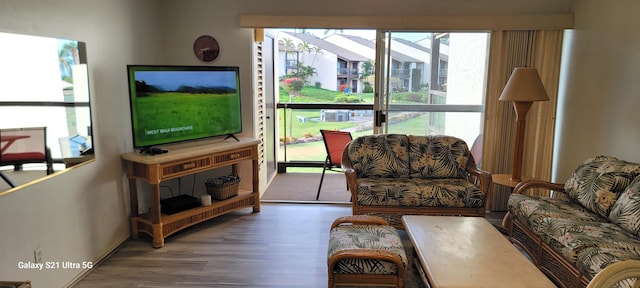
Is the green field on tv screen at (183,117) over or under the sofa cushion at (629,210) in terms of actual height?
over

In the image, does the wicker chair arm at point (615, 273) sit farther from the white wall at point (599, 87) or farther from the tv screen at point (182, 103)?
the tv screen at point (182, 103)

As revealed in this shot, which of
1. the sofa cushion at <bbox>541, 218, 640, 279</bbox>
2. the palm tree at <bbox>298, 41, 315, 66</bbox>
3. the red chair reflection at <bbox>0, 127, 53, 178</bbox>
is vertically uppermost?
the palm tree at <bbox>298, 41, 315, 66</bbox>

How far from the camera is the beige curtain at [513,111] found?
3982 mm

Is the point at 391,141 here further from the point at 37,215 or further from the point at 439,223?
the point at 37,215

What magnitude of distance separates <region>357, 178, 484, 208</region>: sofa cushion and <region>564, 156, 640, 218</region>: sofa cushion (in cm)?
72

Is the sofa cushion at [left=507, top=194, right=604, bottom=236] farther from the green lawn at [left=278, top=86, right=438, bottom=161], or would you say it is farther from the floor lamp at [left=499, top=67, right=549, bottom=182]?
the green lawn at [left=278, top=86, right=438, bottom=161]

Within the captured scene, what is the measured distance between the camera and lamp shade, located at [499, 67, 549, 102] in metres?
3.50

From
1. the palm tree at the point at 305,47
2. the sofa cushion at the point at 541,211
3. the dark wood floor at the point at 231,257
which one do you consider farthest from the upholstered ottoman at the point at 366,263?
the palm tree at the point at 305,47

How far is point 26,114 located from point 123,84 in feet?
3.84

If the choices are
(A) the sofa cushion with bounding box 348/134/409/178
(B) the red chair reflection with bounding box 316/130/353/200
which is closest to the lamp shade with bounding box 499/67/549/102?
(A) the sofa cushion with bounding box 348/134/409/178

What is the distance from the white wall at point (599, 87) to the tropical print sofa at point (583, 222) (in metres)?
0.42

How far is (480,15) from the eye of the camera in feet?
13.0

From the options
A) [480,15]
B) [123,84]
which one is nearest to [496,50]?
[480,15]

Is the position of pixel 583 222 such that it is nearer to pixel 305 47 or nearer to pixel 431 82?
pixel 431 82
